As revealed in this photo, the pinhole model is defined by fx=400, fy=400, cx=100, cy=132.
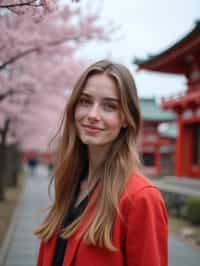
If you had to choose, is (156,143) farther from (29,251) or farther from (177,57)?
(29,251)

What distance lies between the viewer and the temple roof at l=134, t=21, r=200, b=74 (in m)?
14.8

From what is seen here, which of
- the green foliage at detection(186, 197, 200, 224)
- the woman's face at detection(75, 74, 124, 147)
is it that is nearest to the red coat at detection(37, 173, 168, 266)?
the woman's face at detection(75, 74, 124, 147)

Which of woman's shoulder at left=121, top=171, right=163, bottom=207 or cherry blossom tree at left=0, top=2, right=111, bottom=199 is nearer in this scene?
woman's shoulder at left=121, top=171, right=163, bottom=207

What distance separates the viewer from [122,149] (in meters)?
1.74

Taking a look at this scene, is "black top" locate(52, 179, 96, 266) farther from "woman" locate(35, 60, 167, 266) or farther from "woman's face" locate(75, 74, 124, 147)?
"woman's face" locate(75, 74, 124, 147)

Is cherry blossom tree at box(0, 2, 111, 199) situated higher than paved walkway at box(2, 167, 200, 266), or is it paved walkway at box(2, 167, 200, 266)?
cherry blossom tree at box(0, 2, 111, 199)

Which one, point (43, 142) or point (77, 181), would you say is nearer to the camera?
point (77, 181)

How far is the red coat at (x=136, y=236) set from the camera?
Result: 1468mm

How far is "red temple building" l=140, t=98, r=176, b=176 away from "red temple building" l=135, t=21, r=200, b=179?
17.8 m

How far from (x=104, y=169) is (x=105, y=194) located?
6.6 inches

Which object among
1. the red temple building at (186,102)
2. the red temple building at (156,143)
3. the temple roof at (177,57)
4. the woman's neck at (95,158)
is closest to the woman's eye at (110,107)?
the woman's neck at (95,158)

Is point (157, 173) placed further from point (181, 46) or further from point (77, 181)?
point (77, 181)

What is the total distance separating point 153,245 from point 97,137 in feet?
1.64

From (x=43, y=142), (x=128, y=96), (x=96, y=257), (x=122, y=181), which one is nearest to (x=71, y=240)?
(x=96, y=257)
